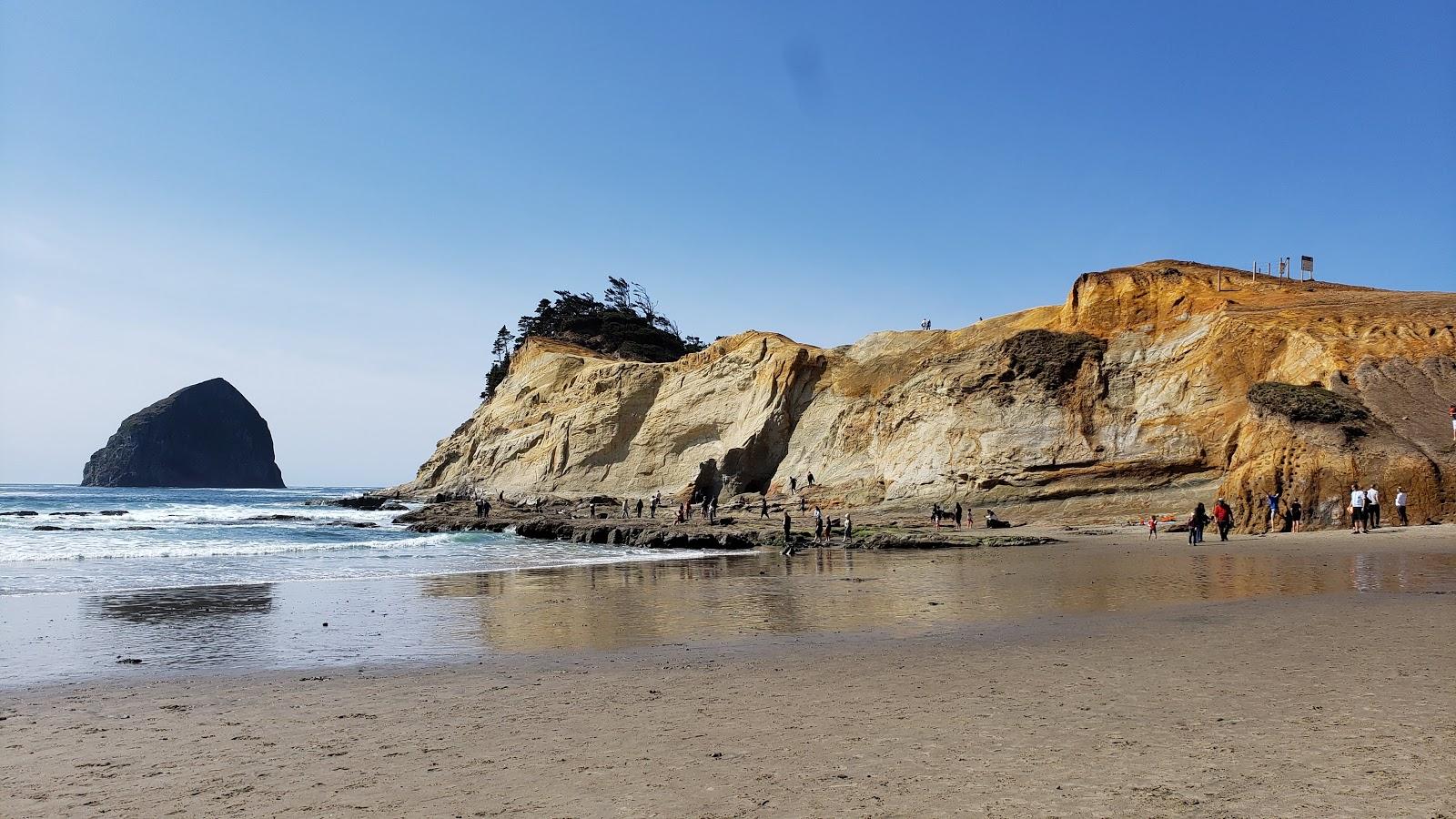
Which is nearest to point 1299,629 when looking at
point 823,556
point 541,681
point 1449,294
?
point 541,681

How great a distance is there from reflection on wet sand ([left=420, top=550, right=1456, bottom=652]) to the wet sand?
0.15m

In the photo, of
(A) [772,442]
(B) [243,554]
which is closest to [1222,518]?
(B) [243,554]

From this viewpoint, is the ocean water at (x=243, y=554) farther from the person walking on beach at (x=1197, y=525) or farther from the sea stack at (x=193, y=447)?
the sea stack at (x=193, y=447)

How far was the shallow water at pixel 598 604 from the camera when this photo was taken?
9578mm

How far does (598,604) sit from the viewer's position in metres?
13.4

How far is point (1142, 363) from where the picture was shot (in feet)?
111

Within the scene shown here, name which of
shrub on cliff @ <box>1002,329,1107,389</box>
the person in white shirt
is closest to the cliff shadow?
shrub on cliff @ <box>1002,329,1107,389</box>

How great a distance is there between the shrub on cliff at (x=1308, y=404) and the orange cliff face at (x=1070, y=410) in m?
0.28

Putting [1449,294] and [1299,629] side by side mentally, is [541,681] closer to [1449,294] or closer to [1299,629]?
[1299,629]

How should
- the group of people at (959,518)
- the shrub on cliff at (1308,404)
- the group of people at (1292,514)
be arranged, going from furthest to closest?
the group of people at (959,518) → the shrub on cliff at (1308,404) → the group of people at (1292,514)

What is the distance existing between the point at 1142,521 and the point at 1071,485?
14.4ft

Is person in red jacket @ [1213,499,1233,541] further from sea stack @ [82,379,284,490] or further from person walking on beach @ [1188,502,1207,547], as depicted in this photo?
sea stack @ [82,379,284,490]

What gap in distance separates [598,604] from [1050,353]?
90.6 feet

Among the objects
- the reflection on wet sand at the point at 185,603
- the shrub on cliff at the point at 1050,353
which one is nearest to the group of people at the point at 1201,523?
the shrub on cliff at the point at 1050,353
